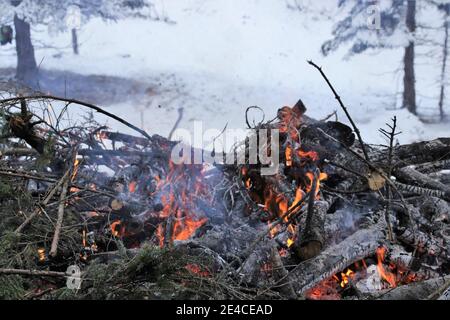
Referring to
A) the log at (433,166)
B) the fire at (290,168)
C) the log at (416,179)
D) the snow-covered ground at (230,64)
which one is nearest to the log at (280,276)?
the fire at (290,168)

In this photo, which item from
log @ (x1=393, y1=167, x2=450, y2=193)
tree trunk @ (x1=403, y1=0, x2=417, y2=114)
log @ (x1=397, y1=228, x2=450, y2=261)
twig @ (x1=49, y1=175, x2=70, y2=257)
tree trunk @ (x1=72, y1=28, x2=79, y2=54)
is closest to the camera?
twig @ (x1=49, y1=175, x2=70, y2=257)

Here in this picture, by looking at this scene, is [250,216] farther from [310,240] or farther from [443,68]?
[443,68]

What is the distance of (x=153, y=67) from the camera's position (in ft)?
36.7

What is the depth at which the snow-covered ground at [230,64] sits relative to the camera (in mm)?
10180

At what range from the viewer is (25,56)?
1097cm

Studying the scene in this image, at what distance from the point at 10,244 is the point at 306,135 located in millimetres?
2666

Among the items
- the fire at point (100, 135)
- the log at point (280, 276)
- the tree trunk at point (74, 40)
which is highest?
the tree trunk at point (74, 40)

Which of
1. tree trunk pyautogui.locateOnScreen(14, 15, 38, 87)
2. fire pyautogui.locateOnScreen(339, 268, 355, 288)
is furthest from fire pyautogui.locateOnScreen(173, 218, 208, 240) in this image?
tree trunk pyautogui.locateOnScreen(14, 15, 38, 87)

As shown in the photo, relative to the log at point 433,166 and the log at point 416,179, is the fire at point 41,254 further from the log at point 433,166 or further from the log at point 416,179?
the log at point 433,166

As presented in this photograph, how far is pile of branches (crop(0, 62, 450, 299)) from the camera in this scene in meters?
2.73

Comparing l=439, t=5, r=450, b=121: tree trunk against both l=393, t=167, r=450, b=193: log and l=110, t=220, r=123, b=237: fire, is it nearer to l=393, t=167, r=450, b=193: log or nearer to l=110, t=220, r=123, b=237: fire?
l=393, t=167, r=450, b=193: log

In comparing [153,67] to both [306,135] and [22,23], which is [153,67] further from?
[306,135]

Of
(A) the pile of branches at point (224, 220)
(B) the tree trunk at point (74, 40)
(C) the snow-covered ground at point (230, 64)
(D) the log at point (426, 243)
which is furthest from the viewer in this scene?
(B) the tree trunk at point (74, 40)
